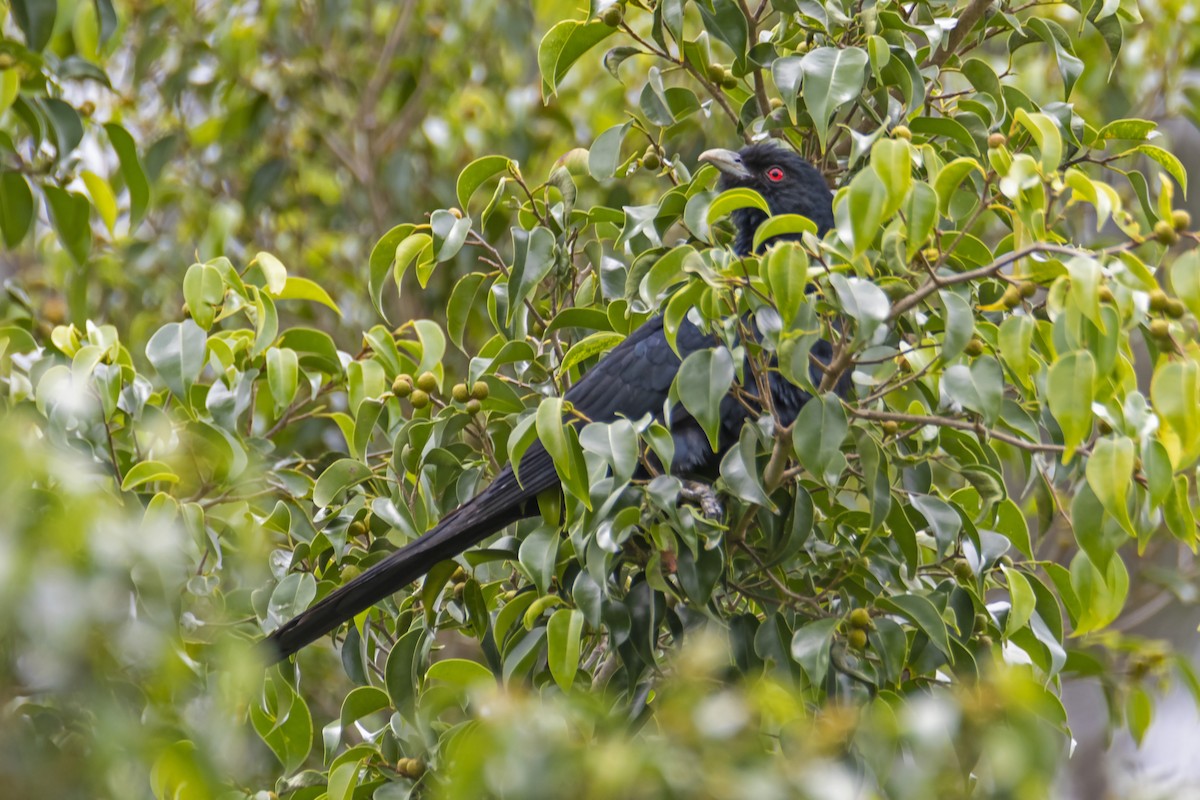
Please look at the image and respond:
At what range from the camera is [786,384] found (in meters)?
3.71

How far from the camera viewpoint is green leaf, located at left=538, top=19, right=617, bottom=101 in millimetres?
3207

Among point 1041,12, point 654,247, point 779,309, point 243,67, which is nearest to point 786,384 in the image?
point 654,247

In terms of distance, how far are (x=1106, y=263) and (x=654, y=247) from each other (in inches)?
46.7

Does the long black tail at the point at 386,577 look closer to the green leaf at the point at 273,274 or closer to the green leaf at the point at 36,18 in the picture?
the green leaf at the point at 273,274

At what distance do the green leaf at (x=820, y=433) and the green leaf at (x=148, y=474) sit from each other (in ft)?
4.47

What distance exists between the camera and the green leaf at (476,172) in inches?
125

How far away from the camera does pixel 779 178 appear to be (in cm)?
420

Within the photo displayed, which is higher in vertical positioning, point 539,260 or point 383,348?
point 539,260

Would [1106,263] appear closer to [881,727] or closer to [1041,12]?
[881,727]

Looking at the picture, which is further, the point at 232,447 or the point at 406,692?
the point at 232,447

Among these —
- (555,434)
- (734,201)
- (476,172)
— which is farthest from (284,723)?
(734,201)

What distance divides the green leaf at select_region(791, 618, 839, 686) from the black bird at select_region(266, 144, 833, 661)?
0.75 metres

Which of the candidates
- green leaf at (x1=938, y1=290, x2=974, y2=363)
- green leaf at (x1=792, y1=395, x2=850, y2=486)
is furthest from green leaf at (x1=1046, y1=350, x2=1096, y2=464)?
green leaf at (x1=792, y1=395, x2=850, y2=486)

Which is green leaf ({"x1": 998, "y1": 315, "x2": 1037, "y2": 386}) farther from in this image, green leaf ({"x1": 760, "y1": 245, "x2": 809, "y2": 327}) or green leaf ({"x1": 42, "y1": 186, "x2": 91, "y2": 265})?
green leaf ({"x1": 42, "y1": 186, "x2": 91, "y2": 265})
